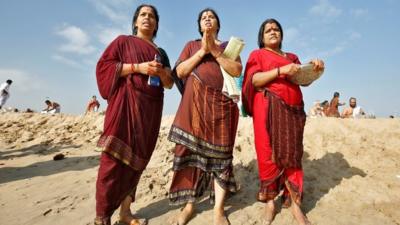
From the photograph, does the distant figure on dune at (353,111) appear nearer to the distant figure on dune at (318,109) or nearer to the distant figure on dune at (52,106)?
the distant figure on dune at (318,109)

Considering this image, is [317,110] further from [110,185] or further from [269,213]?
[110,185]

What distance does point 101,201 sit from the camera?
2875 millimetres

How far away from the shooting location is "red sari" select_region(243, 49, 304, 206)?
3.25 m

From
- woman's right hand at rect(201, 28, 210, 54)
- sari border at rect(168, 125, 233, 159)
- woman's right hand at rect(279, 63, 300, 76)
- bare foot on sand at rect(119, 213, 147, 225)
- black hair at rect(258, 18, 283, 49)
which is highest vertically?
black hair at rect(258, 18, 283, 49)

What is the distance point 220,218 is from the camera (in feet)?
10.0

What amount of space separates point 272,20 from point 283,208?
6.62ft

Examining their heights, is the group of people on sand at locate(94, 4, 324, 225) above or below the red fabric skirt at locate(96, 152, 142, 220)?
Answer: above

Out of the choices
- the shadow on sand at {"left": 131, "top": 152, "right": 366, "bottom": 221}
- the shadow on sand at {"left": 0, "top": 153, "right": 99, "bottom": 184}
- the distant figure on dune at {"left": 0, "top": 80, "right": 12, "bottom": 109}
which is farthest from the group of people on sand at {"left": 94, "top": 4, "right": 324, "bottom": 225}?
the distant figure on dune at {"left": 0, "top": 80, "right": 12, "bottom": 109}

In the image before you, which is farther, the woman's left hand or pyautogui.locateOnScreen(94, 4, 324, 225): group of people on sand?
the woman's left hand

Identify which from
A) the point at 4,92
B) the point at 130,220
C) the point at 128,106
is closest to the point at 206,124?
the point at 128,106

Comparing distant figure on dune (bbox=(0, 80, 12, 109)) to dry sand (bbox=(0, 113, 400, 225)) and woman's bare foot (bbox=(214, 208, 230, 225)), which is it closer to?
dry sand (bbox=(0, 113, 400, 225))

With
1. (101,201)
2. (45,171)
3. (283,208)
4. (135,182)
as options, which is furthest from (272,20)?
(45,171)

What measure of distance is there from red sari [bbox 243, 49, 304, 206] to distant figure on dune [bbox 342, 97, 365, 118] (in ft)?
29.1

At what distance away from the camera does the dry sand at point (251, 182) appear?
3424 millimetres
